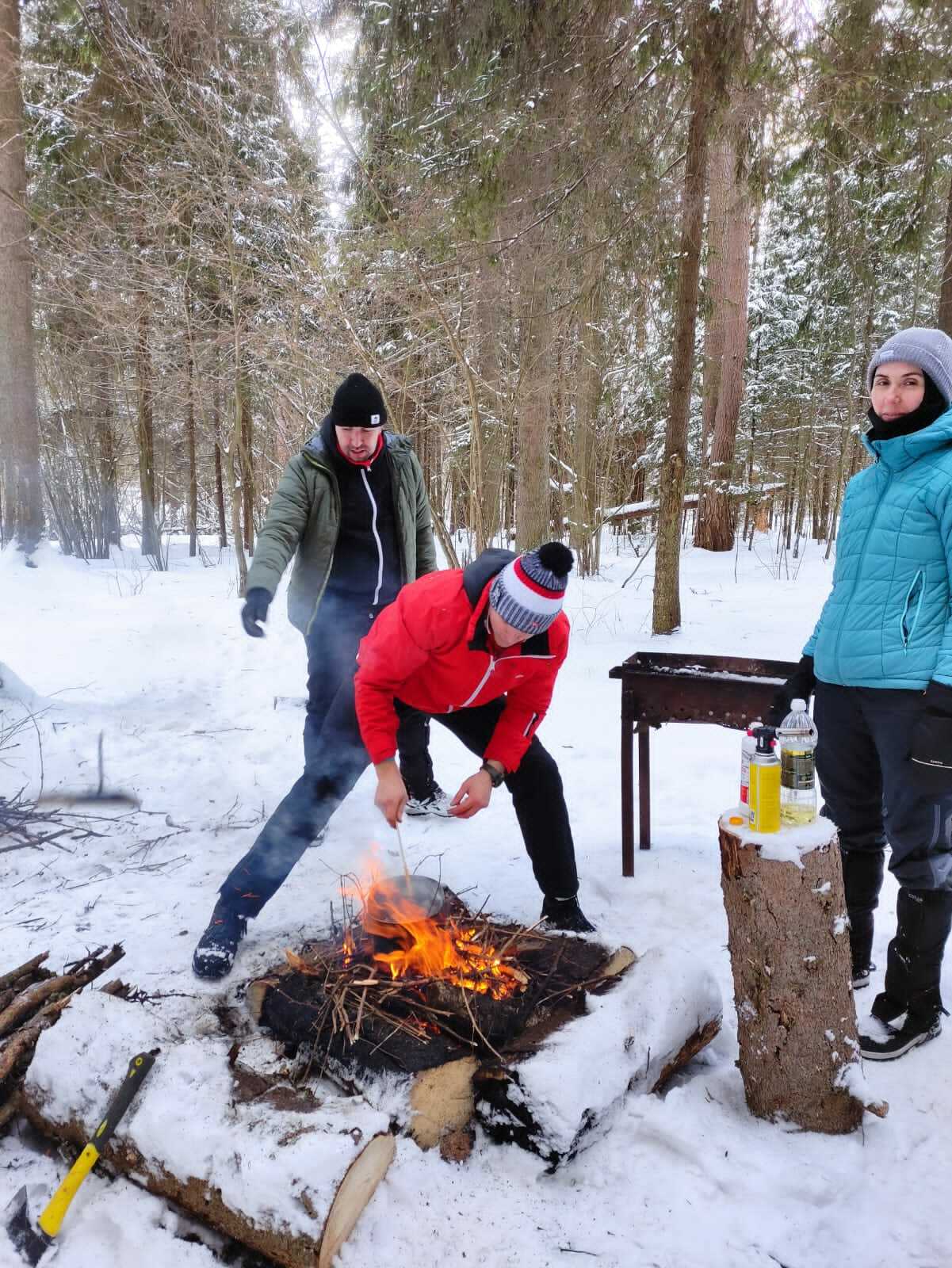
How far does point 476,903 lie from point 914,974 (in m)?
1.62

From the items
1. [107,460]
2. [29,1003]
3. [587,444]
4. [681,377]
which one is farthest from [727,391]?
[29,1003]

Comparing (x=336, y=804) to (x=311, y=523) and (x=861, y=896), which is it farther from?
(x=861, y=896)

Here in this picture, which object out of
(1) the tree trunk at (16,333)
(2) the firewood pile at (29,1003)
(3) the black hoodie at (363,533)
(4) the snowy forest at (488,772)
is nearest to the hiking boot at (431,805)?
(4) the snowy forest at (488,772)

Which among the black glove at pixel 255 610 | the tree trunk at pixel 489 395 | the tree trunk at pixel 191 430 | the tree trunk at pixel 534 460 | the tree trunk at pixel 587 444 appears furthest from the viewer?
the tree trunk at pixel 191 430

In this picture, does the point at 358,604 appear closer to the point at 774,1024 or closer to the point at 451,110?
the point at 774,1024

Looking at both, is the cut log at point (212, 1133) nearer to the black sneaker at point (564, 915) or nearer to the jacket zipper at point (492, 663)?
the black sneaker at point (564, 915)

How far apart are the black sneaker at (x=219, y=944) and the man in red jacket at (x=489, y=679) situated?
2.51ft

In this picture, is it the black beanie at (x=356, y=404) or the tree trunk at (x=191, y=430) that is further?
the tree trunk at (x=191, y=430)

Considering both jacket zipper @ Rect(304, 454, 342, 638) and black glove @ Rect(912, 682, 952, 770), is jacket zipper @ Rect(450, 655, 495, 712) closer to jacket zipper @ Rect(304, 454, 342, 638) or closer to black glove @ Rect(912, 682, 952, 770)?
jacket zipper @ Rect(304, 454, 342, 638)

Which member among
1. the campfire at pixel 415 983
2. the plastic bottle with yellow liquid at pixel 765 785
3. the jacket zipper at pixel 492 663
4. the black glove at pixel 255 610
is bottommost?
the campfire at pixel 415 983

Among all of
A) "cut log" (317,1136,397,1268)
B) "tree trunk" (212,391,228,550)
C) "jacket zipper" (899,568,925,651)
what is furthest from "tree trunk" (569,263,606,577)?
"cut log" (317,1136,397,1268)

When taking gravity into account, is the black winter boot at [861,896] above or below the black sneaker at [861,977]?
above

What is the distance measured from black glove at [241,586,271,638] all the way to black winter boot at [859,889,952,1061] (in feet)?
8.06

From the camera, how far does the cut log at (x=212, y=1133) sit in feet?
5.53
